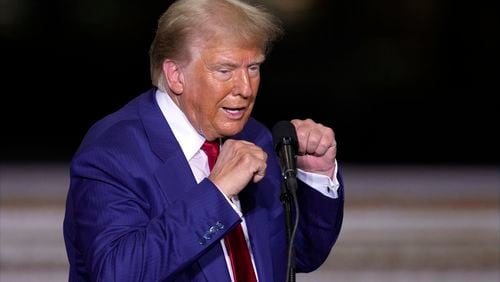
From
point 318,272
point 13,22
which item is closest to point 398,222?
point 318,272

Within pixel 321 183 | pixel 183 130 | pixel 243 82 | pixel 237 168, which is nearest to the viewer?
pixel 237 168

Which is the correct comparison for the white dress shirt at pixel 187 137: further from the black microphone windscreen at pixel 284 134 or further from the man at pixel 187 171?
Answer: the black microphone windscreen at pixel 284 134

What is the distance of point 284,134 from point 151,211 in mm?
288

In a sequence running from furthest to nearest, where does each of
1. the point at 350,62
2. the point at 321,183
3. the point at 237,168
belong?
the point at 350,62 → the point at 321,183 → the point at 237,168

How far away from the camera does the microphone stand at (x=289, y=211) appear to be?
194 cm

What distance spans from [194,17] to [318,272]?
10.7 feet

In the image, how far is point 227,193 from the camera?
193 cm

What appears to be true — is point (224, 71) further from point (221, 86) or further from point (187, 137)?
point (187, 137)

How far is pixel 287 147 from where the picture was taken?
81.2 inches

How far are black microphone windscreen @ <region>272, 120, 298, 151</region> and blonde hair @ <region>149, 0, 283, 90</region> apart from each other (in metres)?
0.15

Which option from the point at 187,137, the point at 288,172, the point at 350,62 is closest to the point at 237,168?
the point at 288,172

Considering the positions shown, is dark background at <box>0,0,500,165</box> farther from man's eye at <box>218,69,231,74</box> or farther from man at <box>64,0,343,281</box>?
man's eye at <box>218,69,231,74</box>

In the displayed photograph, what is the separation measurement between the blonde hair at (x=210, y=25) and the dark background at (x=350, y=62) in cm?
484

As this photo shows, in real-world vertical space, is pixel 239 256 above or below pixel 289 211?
below
